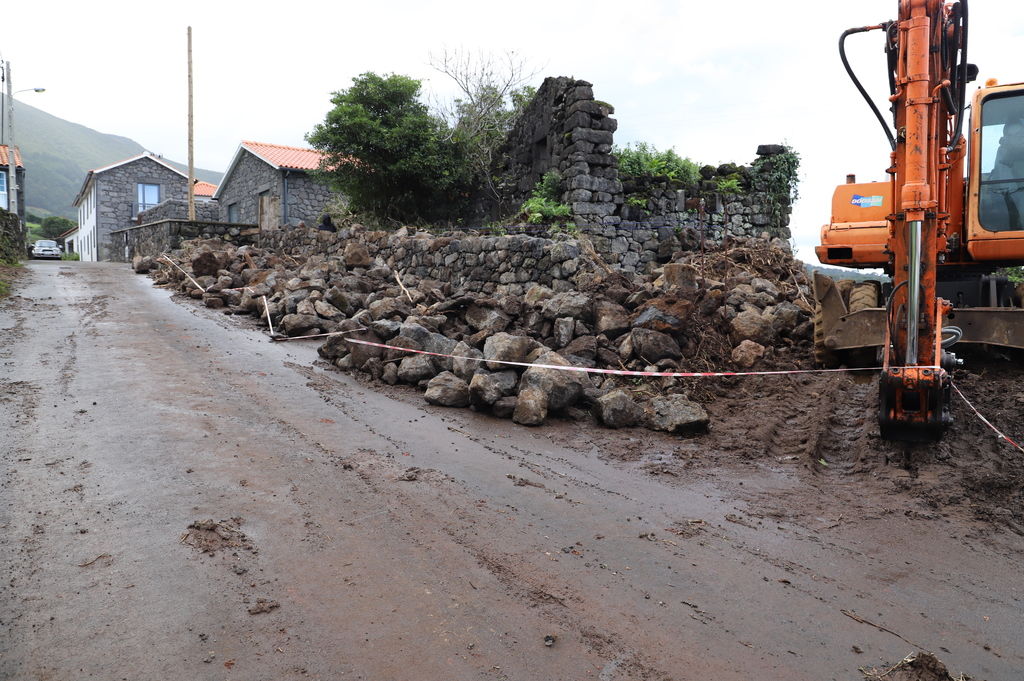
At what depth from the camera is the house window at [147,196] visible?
122 ft

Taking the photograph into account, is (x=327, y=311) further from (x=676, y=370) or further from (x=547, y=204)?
(x=676, y=370)

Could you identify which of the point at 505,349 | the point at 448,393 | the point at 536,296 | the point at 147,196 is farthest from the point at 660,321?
the point at 147,196

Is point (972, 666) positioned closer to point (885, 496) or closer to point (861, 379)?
point (885, 496)

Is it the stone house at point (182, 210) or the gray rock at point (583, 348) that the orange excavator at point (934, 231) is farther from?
the stone house at point (182, 210)

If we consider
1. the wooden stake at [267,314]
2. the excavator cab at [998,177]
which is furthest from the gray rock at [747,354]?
the wooden stake at [267,314]

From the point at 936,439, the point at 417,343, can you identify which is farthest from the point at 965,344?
the point at 417,343

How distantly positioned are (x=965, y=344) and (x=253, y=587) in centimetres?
662

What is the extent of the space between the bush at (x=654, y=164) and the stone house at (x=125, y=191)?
30099 mm

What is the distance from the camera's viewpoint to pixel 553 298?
870 cm

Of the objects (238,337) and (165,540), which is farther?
(238,337)

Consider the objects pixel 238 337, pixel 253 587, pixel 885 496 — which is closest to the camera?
pixel 253 587

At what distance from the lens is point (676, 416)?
20.6 feet

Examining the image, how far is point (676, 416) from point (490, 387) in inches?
72.4

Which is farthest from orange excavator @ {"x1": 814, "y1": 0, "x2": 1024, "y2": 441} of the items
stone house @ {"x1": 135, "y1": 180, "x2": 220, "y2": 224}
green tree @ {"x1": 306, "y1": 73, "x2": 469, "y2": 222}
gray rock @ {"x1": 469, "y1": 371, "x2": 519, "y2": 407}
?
stone house @ {"x1": 135, "y1": 180, "x2": 220, "y2": 224}
